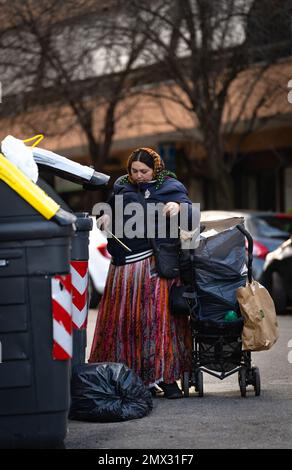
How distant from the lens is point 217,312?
344 inches

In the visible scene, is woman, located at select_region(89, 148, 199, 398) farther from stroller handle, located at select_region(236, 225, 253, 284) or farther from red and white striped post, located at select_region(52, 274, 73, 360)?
red and white striped post, located at select_region(52, 274, 73, 360)

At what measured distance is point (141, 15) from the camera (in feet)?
72.0

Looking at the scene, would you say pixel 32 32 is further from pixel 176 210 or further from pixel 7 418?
pixel 7 418

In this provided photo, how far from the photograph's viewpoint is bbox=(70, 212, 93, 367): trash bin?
8469 mm

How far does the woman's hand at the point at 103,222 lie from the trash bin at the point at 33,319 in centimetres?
228

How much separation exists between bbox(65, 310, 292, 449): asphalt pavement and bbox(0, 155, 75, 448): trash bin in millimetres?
515

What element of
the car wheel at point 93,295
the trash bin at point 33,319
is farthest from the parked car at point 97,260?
the trash bin at point 33,319

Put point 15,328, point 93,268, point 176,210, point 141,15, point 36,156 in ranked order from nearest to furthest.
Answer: point 15,328 → point 36,156 → point 176,210 → point 93,268 → point 141,15

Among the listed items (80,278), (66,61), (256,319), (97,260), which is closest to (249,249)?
(256,319)

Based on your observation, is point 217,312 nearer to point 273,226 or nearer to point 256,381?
point 256,381

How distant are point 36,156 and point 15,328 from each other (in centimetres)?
174
